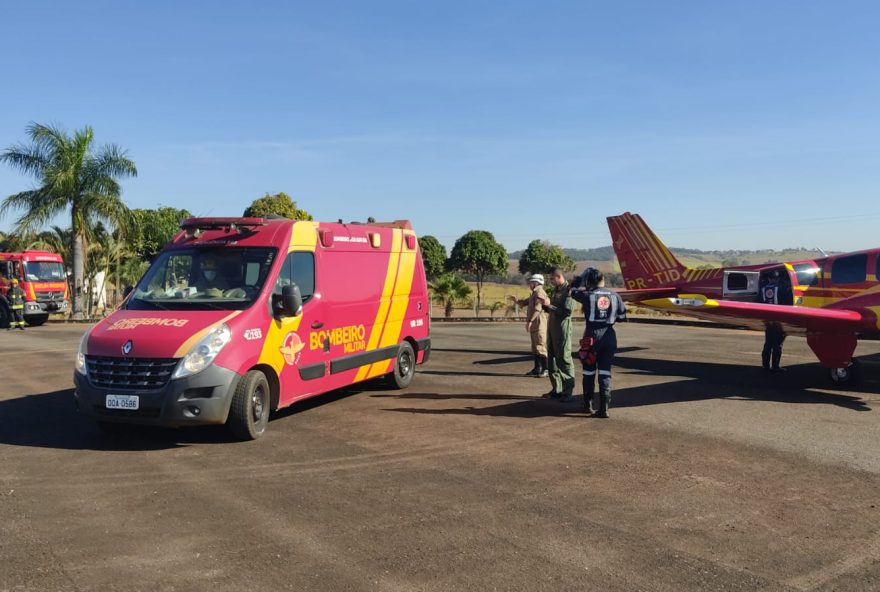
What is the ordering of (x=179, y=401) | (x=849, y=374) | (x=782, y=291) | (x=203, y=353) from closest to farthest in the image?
(x=179, y=401), (x=203, y=353), (x=849, y=374), (x=782, y=291)

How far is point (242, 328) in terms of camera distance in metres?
7.45

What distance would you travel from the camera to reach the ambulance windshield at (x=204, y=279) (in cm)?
791

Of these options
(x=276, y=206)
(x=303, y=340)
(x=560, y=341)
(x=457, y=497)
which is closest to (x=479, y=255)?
(x=276, y=206)

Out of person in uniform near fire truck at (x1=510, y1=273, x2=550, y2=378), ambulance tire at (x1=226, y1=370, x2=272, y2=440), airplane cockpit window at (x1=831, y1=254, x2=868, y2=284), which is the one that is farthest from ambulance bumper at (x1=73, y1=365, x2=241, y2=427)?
airplane cockpit window at (x1=831, y1=254, x2=868, y2=284)

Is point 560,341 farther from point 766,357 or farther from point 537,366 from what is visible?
point 766,357

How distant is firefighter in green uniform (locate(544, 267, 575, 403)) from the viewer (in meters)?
9.81

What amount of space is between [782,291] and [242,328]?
10.8 metres

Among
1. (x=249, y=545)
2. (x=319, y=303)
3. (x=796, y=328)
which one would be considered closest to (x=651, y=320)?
(x=796, y=328)

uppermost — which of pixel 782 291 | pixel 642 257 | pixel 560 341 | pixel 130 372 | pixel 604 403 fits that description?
pixel 642 257

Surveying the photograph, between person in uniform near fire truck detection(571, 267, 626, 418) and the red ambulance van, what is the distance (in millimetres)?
3045

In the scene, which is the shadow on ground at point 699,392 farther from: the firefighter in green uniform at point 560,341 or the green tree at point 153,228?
the green tree at point 153,228

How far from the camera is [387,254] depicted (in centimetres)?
1068

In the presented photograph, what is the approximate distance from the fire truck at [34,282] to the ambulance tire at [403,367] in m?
21.3

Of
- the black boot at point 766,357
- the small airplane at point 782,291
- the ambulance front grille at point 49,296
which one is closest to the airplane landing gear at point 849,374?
the small airplane at point 782,291
